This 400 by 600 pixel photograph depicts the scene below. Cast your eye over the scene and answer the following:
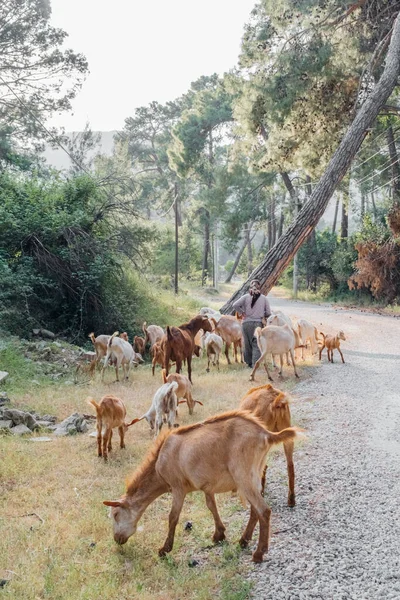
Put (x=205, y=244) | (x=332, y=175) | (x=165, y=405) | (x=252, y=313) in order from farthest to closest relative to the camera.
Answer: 1. (x=205, y=244)
2. (x=332, y=175)
3. (x=252, y=313)
4. (x=165, y=405)

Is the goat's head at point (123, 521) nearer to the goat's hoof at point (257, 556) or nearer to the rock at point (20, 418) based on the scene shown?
the goat's hoof at point (257, 556)

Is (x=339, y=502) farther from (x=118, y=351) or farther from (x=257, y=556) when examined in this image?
(x=118, y=351)

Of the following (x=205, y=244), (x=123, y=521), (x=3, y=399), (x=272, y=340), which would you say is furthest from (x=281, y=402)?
(x=205, y=244)

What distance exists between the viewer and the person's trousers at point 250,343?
37.6 feet

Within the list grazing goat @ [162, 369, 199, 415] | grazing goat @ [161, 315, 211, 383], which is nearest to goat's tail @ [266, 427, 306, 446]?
grazing goat @ [162, 369, 199, 415]

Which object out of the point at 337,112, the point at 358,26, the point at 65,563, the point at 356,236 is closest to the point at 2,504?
the point at 65,563

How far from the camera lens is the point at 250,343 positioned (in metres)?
11.8

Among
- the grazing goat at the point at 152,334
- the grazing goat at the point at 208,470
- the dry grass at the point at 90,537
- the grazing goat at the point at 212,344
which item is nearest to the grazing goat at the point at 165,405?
the dry grass at the point at 90,537

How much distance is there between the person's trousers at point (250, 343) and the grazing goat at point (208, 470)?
7082mm

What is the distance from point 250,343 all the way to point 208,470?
306 inches

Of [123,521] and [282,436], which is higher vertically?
[282,436]

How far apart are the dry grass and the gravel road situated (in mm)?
329

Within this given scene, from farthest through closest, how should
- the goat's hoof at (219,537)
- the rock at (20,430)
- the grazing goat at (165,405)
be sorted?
the rock at (20,430)
the grazing goat at (165,405)
the goat's hoof at (219,537)

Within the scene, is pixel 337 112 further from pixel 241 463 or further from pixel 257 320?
pixel 241 463
